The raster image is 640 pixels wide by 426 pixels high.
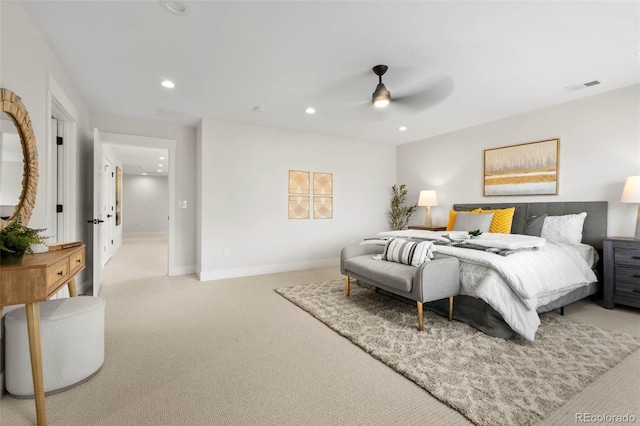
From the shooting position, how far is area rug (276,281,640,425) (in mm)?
1682

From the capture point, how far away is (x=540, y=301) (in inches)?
106

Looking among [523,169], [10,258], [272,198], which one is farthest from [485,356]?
[272,198]

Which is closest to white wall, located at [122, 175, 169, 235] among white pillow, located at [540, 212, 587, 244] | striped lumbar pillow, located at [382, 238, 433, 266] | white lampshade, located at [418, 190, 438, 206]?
white lampshade, located at [418, 190, 438, 206]

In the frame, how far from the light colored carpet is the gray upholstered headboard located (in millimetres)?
833

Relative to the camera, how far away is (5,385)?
1732mm

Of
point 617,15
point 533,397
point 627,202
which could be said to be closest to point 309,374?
point 533,397

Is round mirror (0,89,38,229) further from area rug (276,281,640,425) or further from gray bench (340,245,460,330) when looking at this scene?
gray bench (340,245,460,330)

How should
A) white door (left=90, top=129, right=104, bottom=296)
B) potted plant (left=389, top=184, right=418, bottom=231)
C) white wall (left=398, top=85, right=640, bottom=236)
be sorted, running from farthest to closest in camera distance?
potted plant (left=389, top=184, right=418, bottom=231), white door (left=90, top=129, right=104, bottom=296), white wall (left=398, top=85, right=640, bottom=236)

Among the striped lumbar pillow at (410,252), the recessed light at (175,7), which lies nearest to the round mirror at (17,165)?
the recessed light at (175,7)

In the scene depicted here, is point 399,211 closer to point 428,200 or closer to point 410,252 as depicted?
point 428,200

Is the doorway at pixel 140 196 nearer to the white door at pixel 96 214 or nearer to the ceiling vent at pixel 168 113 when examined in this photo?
the ceiling vent at pixel 168 113

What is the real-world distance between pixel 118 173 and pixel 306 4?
8236mm

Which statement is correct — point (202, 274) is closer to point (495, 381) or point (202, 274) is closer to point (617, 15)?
point (495, 381)

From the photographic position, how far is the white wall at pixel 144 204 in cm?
1141
